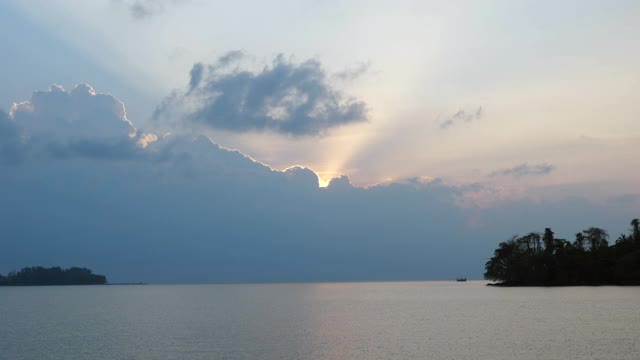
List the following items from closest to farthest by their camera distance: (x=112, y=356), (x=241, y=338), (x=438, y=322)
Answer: (x=112, y=356) → (x=241, y=338) → (x=438, y=322)

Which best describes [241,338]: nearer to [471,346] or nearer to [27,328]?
[471,346]

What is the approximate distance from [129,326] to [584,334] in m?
74.6

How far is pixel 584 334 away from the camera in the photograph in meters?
80.0

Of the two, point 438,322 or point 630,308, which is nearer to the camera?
point 438,322

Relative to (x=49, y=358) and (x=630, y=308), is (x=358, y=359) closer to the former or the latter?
(x=49, y=358)

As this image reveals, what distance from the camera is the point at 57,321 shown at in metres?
123

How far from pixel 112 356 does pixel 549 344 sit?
2007 inches

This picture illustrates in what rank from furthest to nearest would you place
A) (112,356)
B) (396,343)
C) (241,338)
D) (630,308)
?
1. (630,308)
2. (241,338)
3. (396,343)
4. (112,356)

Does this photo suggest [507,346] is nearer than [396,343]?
Yes

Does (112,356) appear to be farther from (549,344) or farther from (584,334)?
(584,334)

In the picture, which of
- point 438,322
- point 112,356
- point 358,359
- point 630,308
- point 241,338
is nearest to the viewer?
point 358,359

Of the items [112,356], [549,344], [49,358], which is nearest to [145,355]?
[112,356]

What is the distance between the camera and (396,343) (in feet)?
251

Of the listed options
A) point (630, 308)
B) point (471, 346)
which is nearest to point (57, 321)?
point (471, 346)
